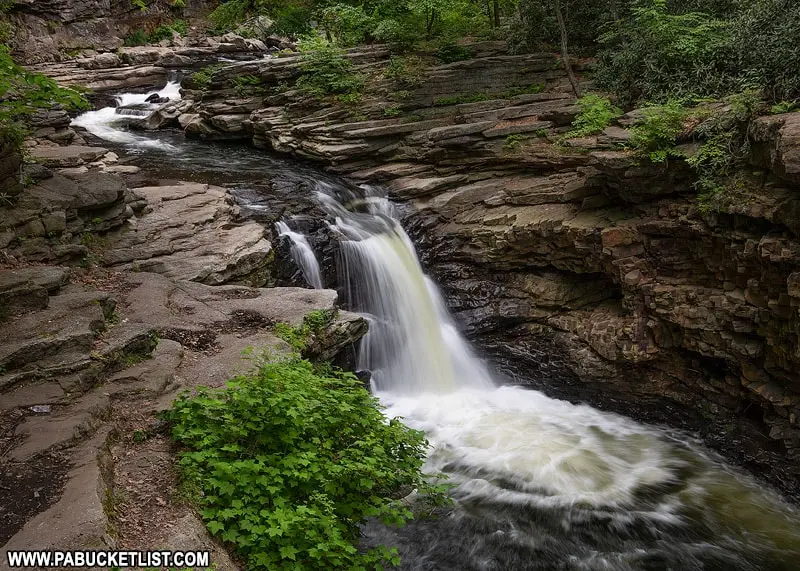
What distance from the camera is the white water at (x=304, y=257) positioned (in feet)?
36.3

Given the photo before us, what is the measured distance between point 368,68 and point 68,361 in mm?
13354

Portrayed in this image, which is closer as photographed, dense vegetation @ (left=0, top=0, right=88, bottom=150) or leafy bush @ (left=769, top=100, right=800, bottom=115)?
dense vegetation @ (left=0, top=0, right=88, bottom=150)

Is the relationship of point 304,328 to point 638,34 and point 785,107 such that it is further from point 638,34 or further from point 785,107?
point 638,34

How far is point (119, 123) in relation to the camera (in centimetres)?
1934

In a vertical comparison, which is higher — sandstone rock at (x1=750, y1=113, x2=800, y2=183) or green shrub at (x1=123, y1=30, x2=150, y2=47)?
green shrub at (x1=123, y1=30, x2=150, y2=47)

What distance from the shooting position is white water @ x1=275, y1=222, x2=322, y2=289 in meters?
11.1

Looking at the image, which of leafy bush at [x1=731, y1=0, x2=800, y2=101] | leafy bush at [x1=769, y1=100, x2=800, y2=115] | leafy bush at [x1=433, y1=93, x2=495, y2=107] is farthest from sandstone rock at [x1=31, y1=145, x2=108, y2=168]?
leafy bush at [x1=731, y1=0, x2=800, y2=101]

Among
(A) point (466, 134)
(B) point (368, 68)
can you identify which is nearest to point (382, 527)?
(A) point (466, 134)

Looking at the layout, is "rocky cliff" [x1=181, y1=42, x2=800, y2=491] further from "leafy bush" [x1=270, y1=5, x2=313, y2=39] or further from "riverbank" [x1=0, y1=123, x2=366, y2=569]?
"leafy bush" [x1=270, y1=5, x2=313, y2=39]

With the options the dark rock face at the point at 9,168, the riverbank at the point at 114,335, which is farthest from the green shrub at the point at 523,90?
the dark rock face at the point at 9,168

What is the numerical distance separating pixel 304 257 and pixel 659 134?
6.69m

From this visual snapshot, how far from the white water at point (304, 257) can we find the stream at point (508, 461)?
0.03m

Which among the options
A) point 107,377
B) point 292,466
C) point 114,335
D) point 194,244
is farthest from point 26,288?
point 292,466

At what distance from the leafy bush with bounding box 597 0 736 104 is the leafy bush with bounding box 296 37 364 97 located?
6.84 m
